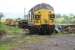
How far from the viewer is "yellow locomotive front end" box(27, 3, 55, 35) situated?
1.78 m

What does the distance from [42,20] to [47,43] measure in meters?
0.18

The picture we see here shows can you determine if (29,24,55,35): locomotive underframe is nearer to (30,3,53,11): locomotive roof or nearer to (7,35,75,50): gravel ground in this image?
(7,35,75,50): gravel ground

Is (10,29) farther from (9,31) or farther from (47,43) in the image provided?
(47,43)

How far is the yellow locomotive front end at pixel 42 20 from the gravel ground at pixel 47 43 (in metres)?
0.05

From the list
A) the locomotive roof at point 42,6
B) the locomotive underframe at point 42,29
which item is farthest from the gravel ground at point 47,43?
the locomotive roof at point 42,6

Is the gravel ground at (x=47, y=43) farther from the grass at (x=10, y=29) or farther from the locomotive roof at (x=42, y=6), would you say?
the locomotive roof at (x=42, y=6)

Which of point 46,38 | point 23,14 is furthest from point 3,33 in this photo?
point 46,38

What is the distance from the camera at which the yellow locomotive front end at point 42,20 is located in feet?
5.86

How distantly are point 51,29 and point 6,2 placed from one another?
1.36 ft

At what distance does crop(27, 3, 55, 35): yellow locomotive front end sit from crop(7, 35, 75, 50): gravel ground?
0.05 meters

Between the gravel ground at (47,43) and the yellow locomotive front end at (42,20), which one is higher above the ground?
the yellow locomotive front end at (42,20)

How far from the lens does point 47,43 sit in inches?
70.5

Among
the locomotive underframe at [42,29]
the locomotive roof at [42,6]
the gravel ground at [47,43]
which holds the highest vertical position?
the locomotive roof at [42,6]

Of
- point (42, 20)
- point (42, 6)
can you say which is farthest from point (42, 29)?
point (42, 6)
